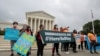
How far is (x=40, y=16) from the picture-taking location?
316 ft

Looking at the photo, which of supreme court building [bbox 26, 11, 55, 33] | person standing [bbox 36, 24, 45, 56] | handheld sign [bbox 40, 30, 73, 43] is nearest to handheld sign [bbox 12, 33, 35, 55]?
person standing [bbox 36, 24, 45, 56]

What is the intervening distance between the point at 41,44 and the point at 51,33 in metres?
1.53

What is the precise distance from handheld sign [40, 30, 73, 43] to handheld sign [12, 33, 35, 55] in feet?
4.54

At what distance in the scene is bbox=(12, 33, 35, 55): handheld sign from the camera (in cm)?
955

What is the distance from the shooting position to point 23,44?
9.65 m

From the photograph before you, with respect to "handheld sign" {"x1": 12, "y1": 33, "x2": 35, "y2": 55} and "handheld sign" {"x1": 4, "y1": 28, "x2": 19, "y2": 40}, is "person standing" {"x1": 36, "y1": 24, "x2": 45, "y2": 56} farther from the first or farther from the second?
"handheld sign" {"x1": 4, "y1": 28, "x2": 19, "y2": 40}

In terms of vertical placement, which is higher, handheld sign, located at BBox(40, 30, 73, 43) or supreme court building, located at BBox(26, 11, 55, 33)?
supreme court building, located at BBox(26, 11, 55, 33)

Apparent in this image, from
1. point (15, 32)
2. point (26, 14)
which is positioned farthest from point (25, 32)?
point (26, 14)

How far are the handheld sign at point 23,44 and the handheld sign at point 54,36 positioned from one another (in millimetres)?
1384

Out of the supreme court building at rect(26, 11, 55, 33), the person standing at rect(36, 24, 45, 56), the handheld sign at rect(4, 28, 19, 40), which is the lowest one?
the person standing at rect(36, 24, 45, 56)

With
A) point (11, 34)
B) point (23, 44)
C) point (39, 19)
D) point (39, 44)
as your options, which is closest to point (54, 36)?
point (39, 44)

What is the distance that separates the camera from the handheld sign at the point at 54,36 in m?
11.5

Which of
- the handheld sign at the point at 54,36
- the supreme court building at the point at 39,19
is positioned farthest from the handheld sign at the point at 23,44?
the supreme court building at the point at 39,19

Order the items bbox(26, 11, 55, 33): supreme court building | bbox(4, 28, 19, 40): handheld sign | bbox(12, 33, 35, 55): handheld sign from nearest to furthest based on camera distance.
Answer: bbox(12, 33, 35, 55): handheld sign, bbox(4, 28, 19, 40): handheld sign, bbox(26, 11, 55, 33): supreme court building
